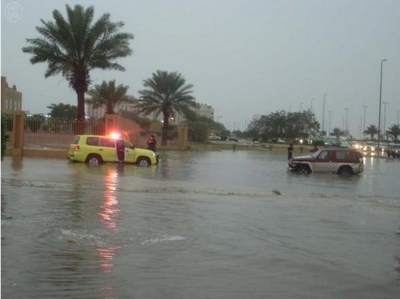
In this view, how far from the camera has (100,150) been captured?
3033 centimetres

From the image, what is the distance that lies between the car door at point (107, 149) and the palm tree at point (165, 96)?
95.4ft

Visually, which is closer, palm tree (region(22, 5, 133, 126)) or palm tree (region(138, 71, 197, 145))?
palm tree (region(22, 5, 133, 126))

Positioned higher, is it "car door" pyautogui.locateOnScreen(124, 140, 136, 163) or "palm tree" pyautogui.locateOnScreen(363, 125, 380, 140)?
"palm tree" pyautogui.locateOnScreen(363, 125, 380, 140)

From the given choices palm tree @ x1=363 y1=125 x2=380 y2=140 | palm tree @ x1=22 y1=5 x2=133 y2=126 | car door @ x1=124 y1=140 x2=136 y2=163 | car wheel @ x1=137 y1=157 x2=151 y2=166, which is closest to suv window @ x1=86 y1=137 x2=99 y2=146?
car door @ x1=124 y1=140 x2=136 y2=163

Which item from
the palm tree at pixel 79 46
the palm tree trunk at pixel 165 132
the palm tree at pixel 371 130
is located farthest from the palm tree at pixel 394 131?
the palm tree at pixel 79 46

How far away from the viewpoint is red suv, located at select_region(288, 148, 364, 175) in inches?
1252

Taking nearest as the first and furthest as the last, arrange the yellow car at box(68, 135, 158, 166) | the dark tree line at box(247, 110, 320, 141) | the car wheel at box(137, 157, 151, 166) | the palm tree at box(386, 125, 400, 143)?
the yellow car at box(68, 135, 158, 166) < the car wheel at box(137, 157, 151, 166) < the dark tree line at box(247, 110, 320, 141) < the palm tree at box(386, 125, 400, 143)

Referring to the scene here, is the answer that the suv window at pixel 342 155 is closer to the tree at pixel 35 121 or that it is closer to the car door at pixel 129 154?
the car door at pixel 129 154

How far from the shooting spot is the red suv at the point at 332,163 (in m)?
31.8

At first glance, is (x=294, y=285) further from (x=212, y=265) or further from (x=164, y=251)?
(x=164, y=251)

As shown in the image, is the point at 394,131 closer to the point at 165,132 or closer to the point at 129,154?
the point at 165,132

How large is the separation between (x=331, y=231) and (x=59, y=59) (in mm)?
30281

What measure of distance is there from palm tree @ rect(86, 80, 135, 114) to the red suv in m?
34.1

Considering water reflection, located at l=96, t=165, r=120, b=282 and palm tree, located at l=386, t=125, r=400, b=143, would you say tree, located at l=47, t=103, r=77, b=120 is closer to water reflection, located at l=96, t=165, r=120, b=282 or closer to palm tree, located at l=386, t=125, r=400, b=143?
water reflection, located at l=96, t=165, r=120, b=282
